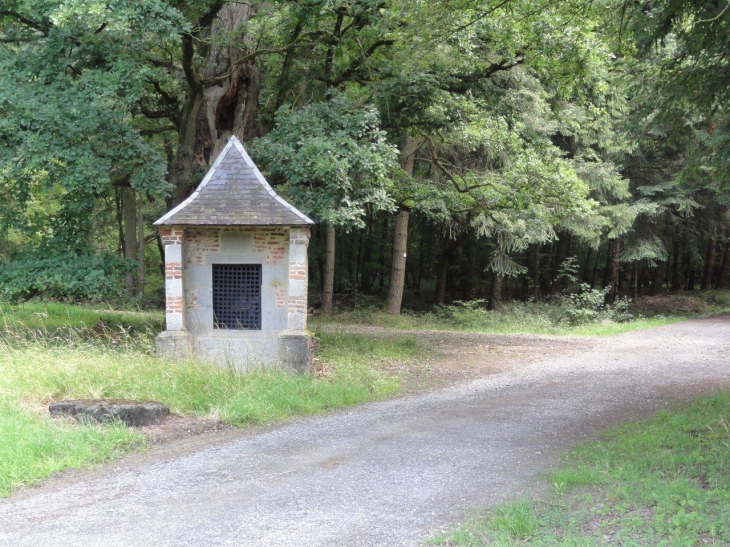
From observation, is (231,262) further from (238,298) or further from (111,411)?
(111,411)

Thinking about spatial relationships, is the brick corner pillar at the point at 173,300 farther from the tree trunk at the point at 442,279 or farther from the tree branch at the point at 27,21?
the tree trunk at the point at 442,279

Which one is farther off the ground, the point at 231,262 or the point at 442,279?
the point at 231,262

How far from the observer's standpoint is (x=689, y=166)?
32.9ft

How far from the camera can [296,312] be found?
1085 centimetres

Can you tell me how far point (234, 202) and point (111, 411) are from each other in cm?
428

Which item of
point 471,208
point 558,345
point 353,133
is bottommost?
point 558,345

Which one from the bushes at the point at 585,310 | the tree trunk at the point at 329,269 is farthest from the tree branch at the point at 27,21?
the bushes at the point at 585,310

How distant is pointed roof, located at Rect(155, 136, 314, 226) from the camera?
10.7 m

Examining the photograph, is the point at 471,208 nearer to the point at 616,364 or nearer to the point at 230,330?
the point at 616,364

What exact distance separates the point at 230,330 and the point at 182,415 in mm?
2831

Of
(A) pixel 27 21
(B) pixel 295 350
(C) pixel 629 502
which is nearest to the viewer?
(C) pixel 629 502

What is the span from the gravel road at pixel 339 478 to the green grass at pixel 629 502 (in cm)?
38

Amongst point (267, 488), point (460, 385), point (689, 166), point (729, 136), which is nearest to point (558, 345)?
point (460, 385)

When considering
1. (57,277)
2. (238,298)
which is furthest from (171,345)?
(57,277)
